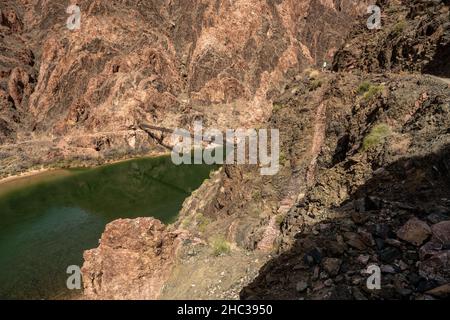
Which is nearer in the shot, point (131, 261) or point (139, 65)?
point (131, 261)

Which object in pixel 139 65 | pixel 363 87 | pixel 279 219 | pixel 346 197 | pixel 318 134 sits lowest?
pixel 279 219

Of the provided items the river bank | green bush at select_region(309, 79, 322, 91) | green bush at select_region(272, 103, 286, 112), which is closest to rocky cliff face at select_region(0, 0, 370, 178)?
the river bank

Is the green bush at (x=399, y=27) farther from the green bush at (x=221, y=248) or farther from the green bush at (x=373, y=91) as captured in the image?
the green bush at (x=221, y=248)

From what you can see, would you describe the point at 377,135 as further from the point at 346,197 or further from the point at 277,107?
the point at 277,107

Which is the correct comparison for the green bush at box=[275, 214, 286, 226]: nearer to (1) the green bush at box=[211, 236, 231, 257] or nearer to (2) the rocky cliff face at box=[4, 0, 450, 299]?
(2) the rocky cliff face at box=[4, 0, 450, 299]

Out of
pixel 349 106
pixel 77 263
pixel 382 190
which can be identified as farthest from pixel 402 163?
pixel 77 263

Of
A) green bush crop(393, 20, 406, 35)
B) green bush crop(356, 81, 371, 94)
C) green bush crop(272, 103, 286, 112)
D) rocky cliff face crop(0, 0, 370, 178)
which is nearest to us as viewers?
green bush crop(356, 81, 371, 94)

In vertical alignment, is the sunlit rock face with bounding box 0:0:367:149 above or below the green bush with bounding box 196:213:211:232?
above

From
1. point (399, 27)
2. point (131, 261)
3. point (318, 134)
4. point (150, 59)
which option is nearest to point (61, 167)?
point (150, 59)
